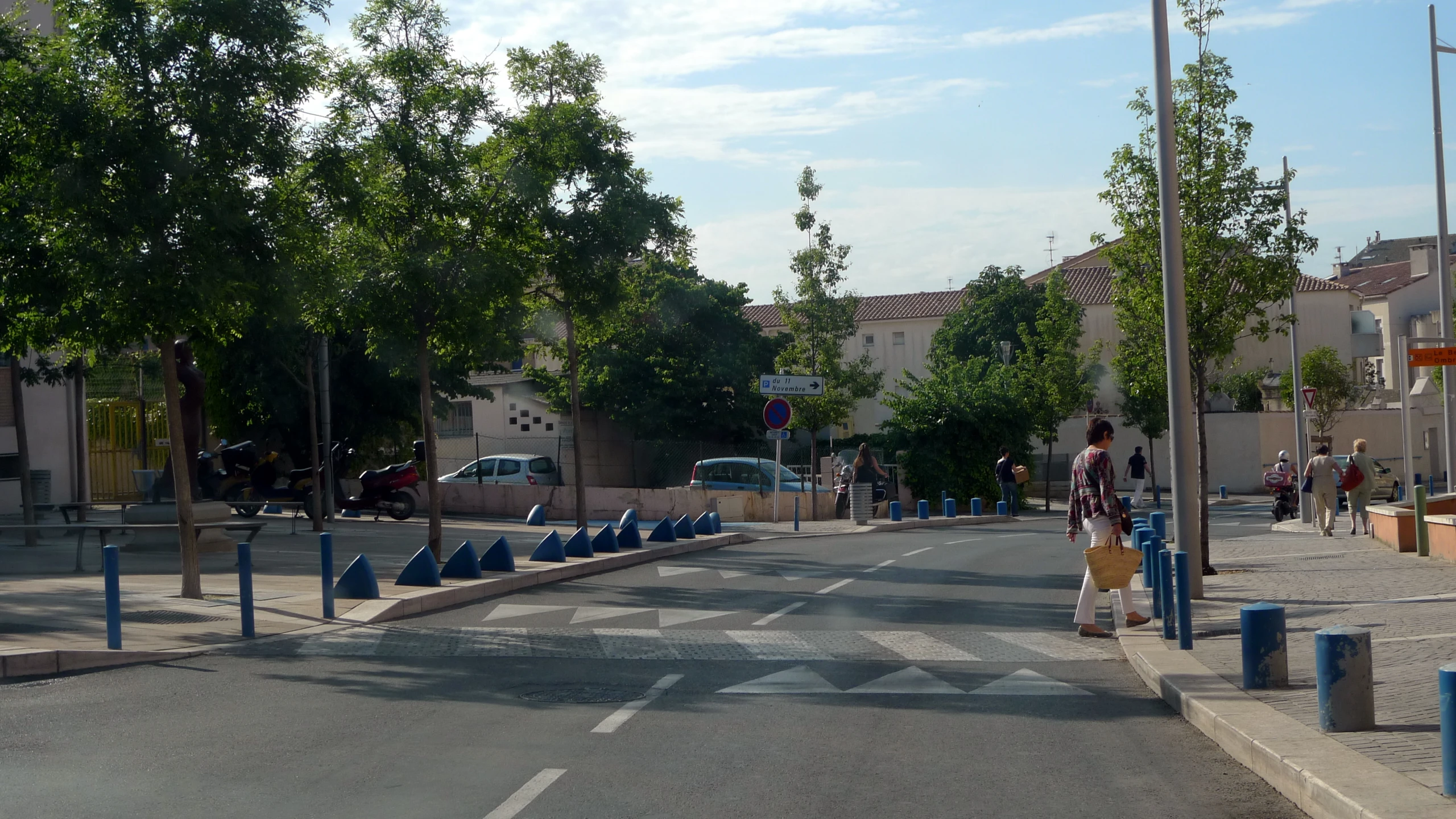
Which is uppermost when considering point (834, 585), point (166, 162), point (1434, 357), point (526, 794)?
point (166, 162)

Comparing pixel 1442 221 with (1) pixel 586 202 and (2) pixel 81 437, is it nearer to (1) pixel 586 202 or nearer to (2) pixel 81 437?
(1) pixel 586 202

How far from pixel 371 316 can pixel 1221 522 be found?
2309 cm

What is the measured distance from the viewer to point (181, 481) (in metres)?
13.0

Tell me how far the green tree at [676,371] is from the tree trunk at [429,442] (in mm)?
22697

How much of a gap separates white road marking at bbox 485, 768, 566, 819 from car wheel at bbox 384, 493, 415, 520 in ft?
72.3

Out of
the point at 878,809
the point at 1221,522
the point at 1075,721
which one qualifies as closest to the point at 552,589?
the point at 1075,721

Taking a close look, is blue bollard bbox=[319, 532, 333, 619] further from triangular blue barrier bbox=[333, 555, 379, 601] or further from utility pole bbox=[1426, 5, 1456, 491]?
utility pole bbox=[1426, 5, 1456, 491]

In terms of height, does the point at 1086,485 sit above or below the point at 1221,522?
above

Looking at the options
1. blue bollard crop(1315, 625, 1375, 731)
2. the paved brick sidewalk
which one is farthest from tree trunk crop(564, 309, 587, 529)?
blue bollard crop(1315, 625, 1375, 731)

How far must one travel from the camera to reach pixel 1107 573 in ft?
34.8

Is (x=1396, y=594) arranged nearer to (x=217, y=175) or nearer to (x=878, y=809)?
(x=878, y=809)

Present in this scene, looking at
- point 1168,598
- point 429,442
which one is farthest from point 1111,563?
point 429,442

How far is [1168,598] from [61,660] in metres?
8.41

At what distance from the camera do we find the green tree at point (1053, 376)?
4322 centimetres
